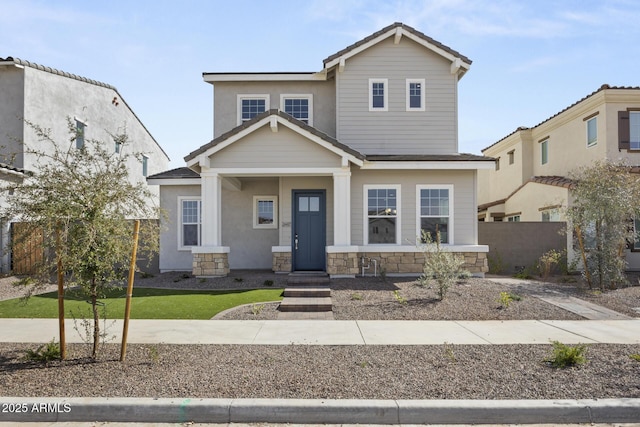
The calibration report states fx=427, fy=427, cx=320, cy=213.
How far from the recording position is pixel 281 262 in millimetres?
13844

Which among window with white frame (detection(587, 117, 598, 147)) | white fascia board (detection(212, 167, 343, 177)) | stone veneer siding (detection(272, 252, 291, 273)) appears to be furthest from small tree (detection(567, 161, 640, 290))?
stone veneer siding (detection(272, 252, 291, 273))

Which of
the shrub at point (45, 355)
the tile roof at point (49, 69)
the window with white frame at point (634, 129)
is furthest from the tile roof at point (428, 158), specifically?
the tile roof at point (49, 69)

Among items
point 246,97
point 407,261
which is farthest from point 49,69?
point 407,261

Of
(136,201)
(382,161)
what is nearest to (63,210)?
(136,201)

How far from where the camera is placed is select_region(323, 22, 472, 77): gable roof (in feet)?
46.3

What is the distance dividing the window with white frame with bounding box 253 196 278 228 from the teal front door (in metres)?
1.50

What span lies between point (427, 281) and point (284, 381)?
19.4 ft

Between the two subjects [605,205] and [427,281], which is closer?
[427,281]

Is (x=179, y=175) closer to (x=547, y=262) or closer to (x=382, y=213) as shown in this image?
(x=382, y=213)

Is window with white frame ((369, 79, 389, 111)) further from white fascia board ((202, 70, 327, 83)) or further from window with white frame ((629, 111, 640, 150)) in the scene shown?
window with white frame ((629, 111, 640, 150))

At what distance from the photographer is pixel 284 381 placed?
5066 mm

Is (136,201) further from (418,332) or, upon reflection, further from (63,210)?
(418,332)

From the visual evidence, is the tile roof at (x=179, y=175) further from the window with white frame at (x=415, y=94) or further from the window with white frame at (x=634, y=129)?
the window with white frame at (x=634, y=129)

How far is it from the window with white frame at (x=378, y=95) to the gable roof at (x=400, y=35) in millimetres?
1180
